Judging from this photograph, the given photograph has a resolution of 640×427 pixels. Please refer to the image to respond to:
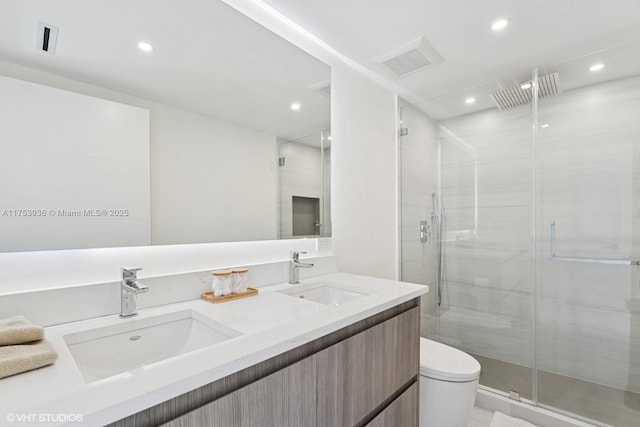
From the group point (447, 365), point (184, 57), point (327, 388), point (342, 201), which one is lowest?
point (447, 365)

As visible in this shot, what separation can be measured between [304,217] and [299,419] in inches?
44.6

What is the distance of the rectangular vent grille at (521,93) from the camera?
2.21 metres

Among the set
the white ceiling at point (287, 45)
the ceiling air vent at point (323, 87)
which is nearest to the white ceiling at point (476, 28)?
the white ceiling at point (287, 45)

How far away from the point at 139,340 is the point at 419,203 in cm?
235

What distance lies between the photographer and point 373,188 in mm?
2289

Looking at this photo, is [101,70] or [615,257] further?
[615,257]

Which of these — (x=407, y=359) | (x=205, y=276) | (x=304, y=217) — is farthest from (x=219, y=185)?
(x=407, y=359)

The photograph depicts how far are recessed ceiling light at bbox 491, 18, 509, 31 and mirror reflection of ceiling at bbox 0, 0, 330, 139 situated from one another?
96cm

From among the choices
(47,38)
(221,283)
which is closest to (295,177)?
(221,283)

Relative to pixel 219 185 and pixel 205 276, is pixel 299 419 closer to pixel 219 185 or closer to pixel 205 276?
pixel 205 276

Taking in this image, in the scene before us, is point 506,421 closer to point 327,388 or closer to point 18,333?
point 327,388

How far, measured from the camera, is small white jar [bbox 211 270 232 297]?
1.20m

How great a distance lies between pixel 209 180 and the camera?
1362 mm

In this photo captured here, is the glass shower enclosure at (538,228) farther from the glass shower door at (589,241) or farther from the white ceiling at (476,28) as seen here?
the white ceiling at (476,28)
